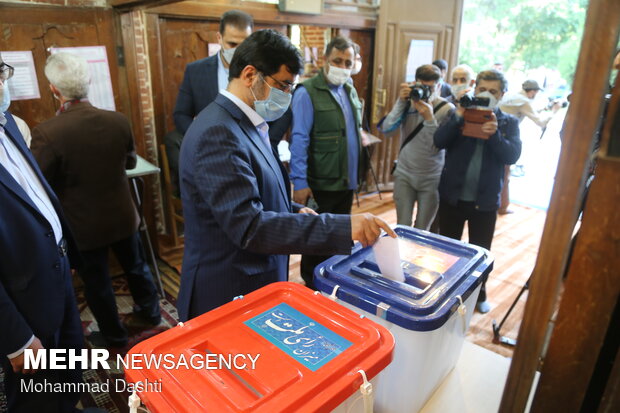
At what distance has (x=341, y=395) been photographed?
0.75 m

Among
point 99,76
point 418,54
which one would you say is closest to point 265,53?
point 99,76


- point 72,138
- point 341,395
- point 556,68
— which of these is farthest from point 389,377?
point 556,68

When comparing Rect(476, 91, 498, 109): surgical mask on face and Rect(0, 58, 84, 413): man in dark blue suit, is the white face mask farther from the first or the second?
Rect(0, 58, 84, 413): man in dark blue suit

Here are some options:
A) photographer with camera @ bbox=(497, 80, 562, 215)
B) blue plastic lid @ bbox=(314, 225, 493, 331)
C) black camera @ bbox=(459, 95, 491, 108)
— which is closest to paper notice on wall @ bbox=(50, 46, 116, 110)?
black camera @ bbox=(459, 95, 491, 108)

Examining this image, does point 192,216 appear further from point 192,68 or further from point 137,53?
point 137,53

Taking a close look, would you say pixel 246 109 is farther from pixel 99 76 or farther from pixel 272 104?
pixel 99 76

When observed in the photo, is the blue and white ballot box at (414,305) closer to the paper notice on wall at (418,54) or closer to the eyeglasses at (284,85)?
the eyeglasses at (284,85)

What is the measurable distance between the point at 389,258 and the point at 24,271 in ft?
3.92

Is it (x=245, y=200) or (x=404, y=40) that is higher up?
(x=404, y=40)

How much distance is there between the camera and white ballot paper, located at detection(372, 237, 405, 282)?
1.05 m

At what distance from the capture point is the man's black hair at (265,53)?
4.26 ft

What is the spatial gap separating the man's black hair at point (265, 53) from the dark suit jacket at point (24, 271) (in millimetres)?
822

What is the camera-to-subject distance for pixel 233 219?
3.83 ft

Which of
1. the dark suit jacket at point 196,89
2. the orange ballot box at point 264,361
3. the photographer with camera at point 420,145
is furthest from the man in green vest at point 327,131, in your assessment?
the orange ballot box at point 264,361
